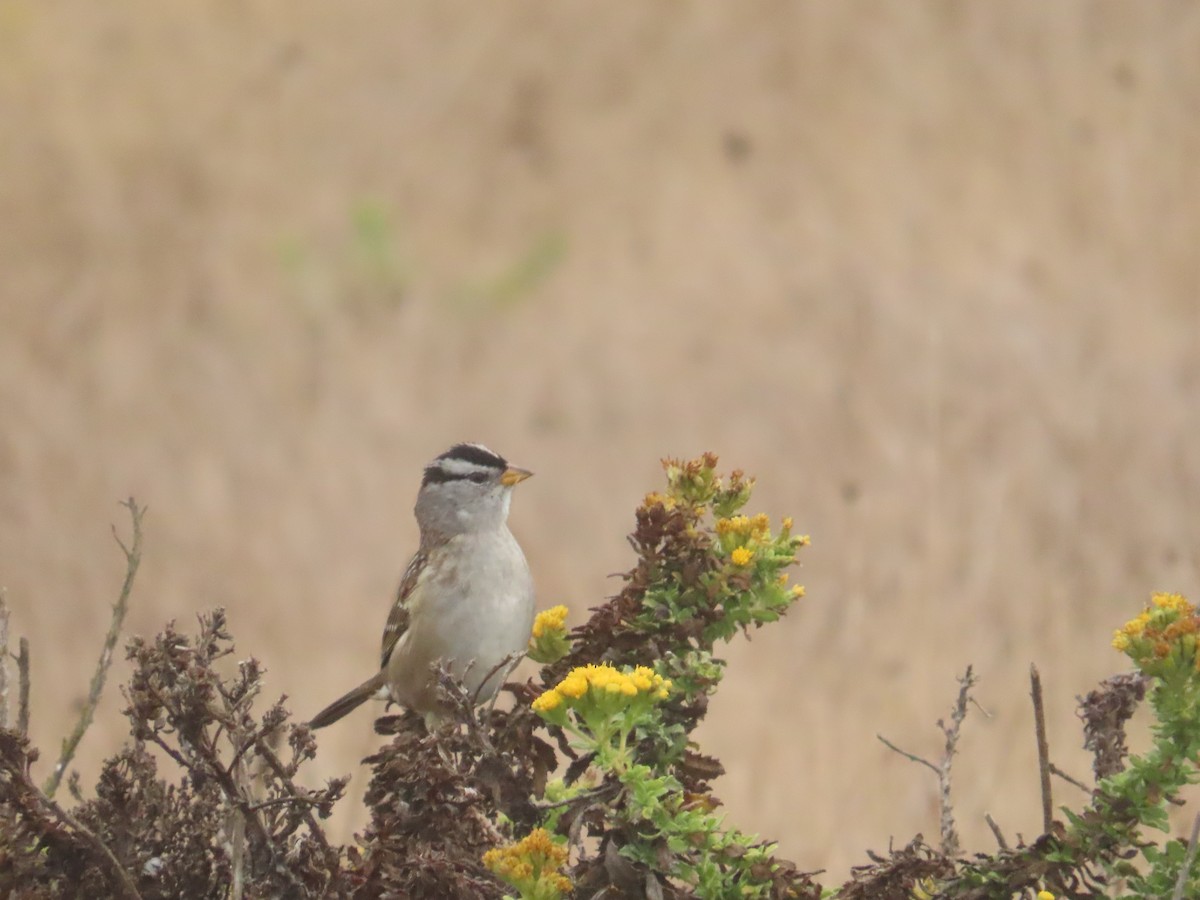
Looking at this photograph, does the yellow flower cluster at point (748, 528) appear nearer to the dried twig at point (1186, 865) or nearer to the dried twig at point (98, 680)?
the dried twig at point (1186, 865)

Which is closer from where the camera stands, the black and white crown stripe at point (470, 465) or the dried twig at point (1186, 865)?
the dried twig at point (1186, 865)

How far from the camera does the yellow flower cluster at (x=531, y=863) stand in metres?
1.23

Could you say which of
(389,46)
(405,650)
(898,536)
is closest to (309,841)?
(405,650)

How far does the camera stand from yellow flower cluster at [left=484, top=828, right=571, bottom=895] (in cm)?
123

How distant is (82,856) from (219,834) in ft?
0.43

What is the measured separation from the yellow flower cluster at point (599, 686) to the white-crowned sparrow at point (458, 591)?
1201 mm

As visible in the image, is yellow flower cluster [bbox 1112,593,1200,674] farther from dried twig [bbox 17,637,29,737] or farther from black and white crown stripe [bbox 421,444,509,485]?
black and white crown stripe [bbox 421,444,509,485]

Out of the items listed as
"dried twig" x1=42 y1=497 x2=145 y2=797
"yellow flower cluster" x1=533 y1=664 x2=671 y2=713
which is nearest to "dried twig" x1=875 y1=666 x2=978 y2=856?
"yellow flower cluster" x1=533 y1=664 x2=671 y2=713

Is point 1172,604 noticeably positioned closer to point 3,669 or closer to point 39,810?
point 39,810

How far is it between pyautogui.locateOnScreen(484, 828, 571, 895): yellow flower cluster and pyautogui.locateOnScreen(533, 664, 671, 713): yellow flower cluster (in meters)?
0.10

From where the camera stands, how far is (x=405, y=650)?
2.73m

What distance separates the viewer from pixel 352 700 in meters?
2.88

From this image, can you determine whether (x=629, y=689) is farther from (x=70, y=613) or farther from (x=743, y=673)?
(x=70, y=613)

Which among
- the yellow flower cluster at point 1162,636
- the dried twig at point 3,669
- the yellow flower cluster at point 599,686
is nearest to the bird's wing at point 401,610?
the dried twig at point 3,669
